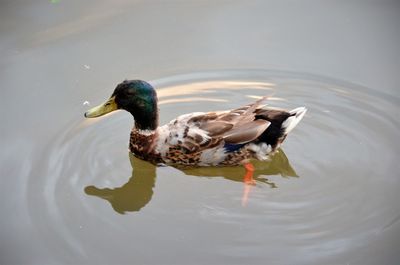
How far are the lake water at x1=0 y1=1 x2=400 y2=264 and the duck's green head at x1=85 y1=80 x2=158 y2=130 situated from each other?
369 mm

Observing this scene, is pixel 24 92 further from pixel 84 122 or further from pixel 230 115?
pixel 230 115

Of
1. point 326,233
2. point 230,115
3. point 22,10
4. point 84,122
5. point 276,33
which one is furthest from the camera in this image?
point 22,10

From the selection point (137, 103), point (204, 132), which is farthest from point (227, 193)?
point (137, 103)

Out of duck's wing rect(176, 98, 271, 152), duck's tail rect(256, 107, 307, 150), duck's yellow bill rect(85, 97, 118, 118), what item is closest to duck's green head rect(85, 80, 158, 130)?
duck's yellow bill rect(85, 97, 118, 118)

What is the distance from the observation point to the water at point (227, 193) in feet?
14.9

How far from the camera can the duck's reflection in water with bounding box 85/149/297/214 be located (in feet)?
16.5

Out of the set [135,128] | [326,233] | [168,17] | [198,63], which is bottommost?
[326,233]

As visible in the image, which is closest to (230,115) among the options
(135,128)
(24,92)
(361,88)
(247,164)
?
(247,164)

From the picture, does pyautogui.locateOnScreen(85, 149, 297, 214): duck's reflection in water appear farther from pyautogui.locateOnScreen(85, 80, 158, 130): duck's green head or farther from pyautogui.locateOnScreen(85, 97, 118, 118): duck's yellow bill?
pyautogui.locateOnScreen(85, 97, 118, 118): duck's yellow bill

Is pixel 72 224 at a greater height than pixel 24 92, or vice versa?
pixel 24 92

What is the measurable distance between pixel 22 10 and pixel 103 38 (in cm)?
115

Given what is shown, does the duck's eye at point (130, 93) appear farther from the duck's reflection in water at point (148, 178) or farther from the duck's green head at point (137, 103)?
the duck's reflection in water at point (148, 178)

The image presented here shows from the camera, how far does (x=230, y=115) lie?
5215mm

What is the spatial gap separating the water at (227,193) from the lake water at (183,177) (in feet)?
0.03
